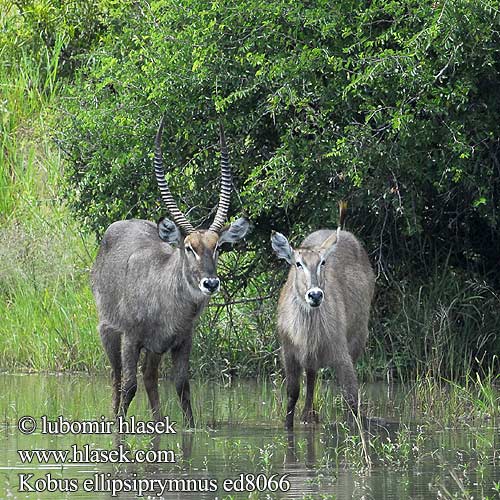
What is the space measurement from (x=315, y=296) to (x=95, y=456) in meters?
1.72

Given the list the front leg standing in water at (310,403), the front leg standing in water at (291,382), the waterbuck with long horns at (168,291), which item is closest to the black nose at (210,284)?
the waterbuck with long horns at (168,291)

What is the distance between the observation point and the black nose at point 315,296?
26.4ft

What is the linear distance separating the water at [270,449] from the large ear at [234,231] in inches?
45.1

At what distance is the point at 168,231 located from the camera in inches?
334

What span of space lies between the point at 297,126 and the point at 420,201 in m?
1.08

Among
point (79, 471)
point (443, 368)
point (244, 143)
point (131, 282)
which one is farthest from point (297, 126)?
point (79, 471)

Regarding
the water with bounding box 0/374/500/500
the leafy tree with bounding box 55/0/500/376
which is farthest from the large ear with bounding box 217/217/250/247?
the water with bounding box 0/374/500/500

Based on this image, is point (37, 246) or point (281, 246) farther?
point (37, 246)

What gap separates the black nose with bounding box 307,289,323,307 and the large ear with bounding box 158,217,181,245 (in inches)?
38.6

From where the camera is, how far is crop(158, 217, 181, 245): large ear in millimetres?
8430

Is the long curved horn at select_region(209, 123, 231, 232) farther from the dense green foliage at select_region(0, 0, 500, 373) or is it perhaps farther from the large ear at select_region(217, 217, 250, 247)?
the dense green foliage at select_region(0, 0, 500, 373)

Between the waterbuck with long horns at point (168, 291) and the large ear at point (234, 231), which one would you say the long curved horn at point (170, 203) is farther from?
the large ear at point (234, 231)

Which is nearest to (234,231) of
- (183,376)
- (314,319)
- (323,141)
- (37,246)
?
(314,319)

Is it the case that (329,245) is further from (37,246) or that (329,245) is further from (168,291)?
(37,246)
